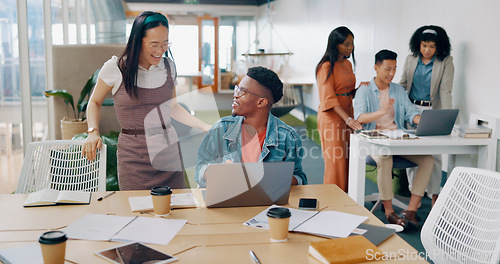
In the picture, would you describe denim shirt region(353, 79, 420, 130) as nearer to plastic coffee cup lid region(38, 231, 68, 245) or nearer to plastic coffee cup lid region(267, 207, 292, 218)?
plastic coffee cup lid region(267, 207, 292, 218)

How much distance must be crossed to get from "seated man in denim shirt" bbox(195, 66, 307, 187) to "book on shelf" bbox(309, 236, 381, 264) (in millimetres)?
834

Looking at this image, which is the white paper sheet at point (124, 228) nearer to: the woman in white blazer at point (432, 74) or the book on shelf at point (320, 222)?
the book on shelf at point (320, 222)

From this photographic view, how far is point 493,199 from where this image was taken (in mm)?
2084

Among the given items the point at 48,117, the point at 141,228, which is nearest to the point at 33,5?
the point at 48,117

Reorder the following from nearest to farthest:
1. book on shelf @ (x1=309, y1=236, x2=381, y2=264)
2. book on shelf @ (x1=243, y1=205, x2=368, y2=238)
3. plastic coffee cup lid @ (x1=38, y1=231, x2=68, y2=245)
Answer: plastic coffee cup lid @ (x1=38, y1=231, x2=68, y2=245) → book on shelf @ (x1=309, y1=236, x2=381, y2=264) → book on shelf @ (x1=243, y1=205, x2=368, y2=238)

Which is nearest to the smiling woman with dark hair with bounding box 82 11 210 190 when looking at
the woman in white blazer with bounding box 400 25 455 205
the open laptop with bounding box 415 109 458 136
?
the open laptop with bounding box 415 109 458 136

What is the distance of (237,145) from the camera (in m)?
2.44

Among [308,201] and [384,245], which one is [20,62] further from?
[384,245]

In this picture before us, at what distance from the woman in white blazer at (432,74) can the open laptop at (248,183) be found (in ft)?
8.04

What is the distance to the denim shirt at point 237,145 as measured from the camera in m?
2.41

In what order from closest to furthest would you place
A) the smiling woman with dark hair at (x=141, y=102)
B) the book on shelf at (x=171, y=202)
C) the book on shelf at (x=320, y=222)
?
the book on shelf at (x=320, y=222), the book on shelf at (x=171, y=202), the smiling woman with dark hair at (x=141, y=102)

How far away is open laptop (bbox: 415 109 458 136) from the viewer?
3.66m

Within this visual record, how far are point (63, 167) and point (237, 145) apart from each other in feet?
3.01

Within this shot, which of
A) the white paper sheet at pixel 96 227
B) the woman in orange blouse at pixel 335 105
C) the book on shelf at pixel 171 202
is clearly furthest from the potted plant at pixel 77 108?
the white paper sheet at pixel 96 227
